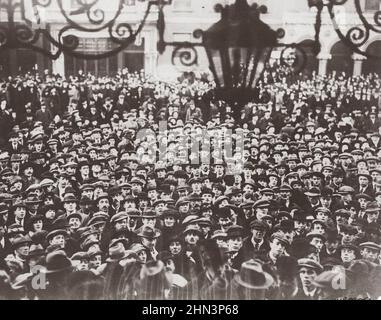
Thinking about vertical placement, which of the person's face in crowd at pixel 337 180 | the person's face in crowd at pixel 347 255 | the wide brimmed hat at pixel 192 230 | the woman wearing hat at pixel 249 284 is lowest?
the woman wearing hat at pixel 249 284

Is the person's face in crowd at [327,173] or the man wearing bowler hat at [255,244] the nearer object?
the man wearing bowler hat at [255,244]

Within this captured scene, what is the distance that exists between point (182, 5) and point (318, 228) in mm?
1664

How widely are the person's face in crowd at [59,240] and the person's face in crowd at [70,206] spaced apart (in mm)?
171

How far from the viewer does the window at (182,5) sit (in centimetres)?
305

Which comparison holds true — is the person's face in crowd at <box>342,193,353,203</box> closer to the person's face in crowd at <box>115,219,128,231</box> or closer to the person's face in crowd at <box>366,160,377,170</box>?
the person's face in crowd at <box>366,160,377,170</box>

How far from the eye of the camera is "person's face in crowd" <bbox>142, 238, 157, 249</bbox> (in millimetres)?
3109

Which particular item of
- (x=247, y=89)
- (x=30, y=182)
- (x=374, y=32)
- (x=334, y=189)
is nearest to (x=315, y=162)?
(x=334, y=189)

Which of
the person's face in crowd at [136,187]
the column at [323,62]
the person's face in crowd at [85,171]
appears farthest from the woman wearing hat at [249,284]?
the column at [323,62]

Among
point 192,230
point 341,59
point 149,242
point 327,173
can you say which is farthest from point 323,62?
point 149,242

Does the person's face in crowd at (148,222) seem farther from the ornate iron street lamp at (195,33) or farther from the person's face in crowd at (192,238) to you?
the ornate iron street lamp at (195,33)

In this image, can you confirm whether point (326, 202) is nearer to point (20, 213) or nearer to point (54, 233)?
point (54, 233)

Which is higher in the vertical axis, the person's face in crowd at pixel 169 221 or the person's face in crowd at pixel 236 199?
the person's face in crowd at pixel 236 199

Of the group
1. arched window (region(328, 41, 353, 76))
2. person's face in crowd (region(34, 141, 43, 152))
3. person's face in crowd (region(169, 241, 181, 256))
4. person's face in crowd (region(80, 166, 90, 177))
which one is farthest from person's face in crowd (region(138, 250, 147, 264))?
arched window (region(328, 41, 353, 76))
